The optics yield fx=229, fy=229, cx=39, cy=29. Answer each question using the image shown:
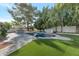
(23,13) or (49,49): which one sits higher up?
(23,13)

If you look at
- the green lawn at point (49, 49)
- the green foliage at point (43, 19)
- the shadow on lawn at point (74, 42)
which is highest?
the green foliage at point (43, 19)

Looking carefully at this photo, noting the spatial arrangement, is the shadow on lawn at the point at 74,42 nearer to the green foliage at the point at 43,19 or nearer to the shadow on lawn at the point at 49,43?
the shadow on lawn at the point at 49,43

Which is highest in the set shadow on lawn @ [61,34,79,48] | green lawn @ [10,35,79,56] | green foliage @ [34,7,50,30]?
green foliage @ [34,7,50,30]

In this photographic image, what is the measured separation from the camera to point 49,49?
271cm

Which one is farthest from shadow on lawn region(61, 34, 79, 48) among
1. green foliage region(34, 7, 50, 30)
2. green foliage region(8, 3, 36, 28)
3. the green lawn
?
green foliage region(8, 3, 36, 28)

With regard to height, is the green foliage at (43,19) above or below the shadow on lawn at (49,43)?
above

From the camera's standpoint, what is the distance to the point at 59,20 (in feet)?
8.99

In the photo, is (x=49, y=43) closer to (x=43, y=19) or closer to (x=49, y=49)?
(x=49, y=49)

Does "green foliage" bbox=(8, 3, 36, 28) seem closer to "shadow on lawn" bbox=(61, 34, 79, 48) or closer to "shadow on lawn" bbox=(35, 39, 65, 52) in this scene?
"shadow on lawn" bbox=(35, 39, 65, 52)

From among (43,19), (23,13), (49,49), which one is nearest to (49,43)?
(49,49)

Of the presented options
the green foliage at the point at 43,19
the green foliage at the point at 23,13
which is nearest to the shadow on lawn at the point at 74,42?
the green foliage at the point at 43,19

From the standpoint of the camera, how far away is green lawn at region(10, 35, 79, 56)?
2699 millimetres

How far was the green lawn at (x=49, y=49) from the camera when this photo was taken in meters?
2.70

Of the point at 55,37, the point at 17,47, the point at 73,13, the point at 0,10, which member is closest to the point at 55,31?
the point at 55,37
